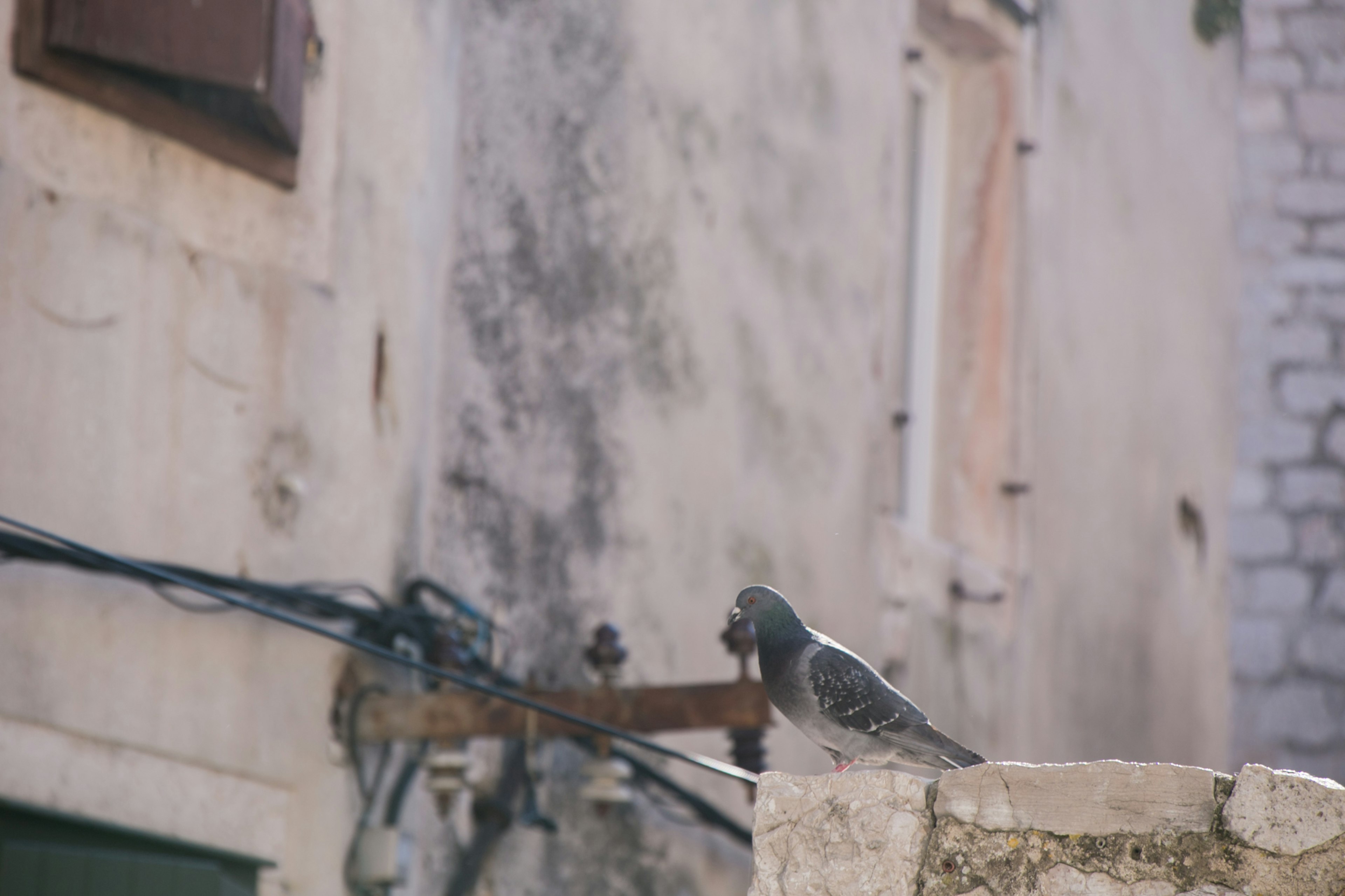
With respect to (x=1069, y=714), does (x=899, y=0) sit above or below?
above

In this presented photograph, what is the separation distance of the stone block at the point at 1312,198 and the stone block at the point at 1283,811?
852 centimetres

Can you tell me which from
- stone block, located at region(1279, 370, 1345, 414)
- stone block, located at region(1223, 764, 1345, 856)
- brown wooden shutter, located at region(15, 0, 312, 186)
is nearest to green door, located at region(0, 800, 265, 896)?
brown wooden shutter, located at region(15, 0, 312, 186)

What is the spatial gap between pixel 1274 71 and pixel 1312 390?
1.87 m

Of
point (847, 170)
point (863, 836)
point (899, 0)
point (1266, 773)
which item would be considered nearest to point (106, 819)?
point (863, 836)

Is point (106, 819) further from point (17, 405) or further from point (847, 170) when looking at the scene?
point (847, 170)

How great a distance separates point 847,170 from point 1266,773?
5160mm

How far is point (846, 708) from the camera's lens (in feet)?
11.3

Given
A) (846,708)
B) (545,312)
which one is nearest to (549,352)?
(545,312)

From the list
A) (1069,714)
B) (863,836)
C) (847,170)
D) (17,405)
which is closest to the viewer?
(863,836)

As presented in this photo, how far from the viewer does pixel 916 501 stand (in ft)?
27.8

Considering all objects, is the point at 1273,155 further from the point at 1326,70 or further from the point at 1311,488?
the point at 1311,488

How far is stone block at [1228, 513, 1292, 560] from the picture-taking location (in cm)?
1051

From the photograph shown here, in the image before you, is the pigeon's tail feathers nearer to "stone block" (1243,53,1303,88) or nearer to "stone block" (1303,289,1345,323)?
"stone block" (1303,289,1345,323)

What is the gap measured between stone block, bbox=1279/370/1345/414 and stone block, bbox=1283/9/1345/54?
1.84 m
